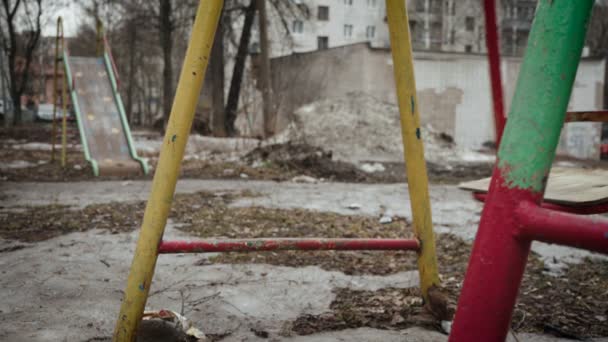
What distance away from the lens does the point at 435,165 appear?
9.41 metres

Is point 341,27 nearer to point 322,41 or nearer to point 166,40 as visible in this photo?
point 322,41

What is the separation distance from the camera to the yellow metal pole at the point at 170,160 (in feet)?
3.81

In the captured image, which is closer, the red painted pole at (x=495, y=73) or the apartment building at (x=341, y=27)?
the red painted pole at (x=495, y=73)

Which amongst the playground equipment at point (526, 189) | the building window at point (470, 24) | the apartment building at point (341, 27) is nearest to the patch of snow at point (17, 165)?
the playground equipment at point (526, 189)

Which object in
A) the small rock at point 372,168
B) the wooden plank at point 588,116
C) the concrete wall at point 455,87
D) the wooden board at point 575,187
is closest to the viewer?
the wooden board at point 575,187

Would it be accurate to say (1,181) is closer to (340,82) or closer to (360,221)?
(360,221)

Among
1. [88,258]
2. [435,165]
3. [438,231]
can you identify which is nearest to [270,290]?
[88,258]

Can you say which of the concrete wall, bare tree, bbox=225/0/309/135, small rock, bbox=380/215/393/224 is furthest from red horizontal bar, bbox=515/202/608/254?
bare tree, bbox=225/0/309/135

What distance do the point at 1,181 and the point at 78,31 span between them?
23.5 meters

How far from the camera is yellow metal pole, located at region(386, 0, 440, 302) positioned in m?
1.42

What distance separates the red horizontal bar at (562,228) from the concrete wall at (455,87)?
1314 cm

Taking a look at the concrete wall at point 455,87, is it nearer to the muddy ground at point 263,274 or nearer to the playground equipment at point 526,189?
the muddy ground at point 263,274

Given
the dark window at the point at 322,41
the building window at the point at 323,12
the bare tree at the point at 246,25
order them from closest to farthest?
the bare tree at the point at 246,25 < the building window at the point at 323,12 < the dark window at the point at 322,41

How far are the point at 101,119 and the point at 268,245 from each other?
7463 millimetres
